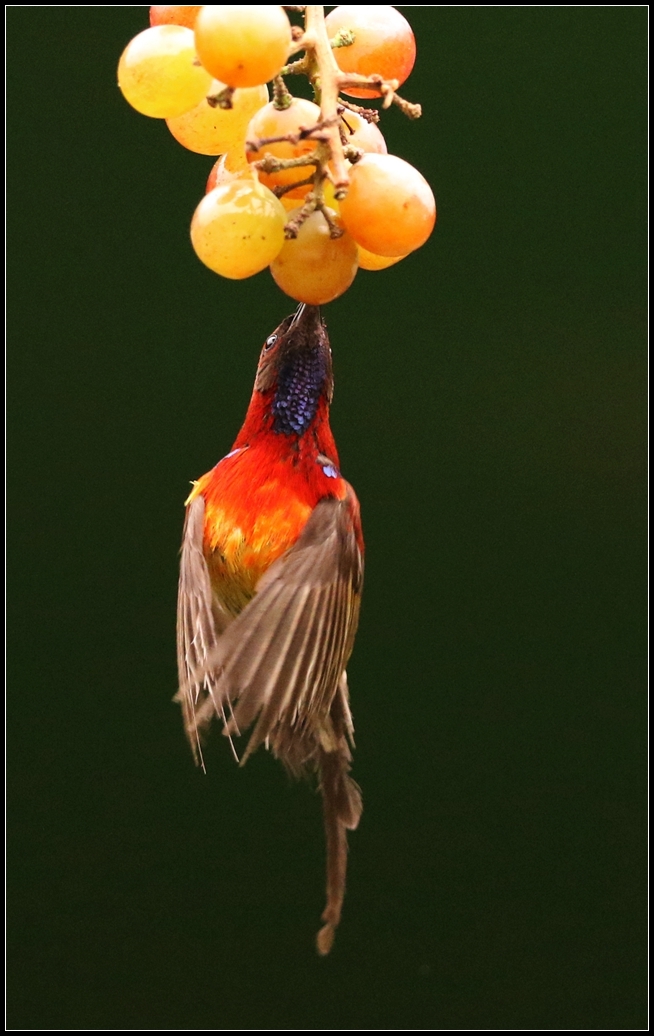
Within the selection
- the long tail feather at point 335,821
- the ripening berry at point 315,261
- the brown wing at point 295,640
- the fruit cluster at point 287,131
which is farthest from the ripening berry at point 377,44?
the long tail feather at point 335,821

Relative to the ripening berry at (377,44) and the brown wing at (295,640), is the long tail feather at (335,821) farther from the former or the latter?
the ripening berry at (377,44)

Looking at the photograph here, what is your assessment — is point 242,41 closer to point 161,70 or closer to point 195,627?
point 161,70

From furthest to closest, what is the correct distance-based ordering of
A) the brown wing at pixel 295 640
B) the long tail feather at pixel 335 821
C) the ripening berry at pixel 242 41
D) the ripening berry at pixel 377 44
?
the long tail feather at pixel 335 821 < the brown wing at pixel 295 640 < the ripening berry at pixel 377 44 < the ripening berry at pixel 242 41

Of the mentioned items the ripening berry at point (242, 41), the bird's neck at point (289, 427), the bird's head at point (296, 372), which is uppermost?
the ripening berry at point (242, 41)

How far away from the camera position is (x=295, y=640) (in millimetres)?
805

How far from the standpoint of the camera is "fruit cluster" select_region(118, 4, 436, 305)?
1.61 feet

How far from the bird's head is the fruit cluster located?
214 millimetres

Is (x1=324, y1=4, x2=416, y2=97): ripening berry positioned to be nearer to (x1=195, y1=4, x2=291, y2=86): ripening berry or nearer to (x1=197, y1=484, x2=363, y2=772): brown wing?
(x1=195, y1=4, x2=291, y2=86): ripening berry

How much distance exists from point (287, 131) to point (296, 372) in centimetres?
30

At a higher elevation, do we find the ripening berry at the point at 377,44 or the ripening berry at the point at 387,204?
the ripening berry at the point at 377,44

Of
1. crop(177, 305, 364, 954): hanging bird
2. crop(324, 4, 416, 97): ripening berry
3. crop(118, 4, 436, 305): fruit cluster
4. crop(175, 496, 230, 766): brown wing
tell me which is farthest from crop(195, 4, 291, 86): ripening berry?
crop(175, 496, 230, 766): brown wing

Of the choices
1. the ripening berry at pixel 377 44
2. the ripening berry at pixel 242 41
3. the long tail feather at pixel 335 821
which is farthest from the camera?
the long tail feather at pixel 335 821

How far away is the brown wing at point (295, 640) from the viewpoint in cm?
77

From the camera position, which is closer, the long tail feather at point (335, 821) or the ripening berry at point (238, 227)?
the ripening berry at point (238, 227)
